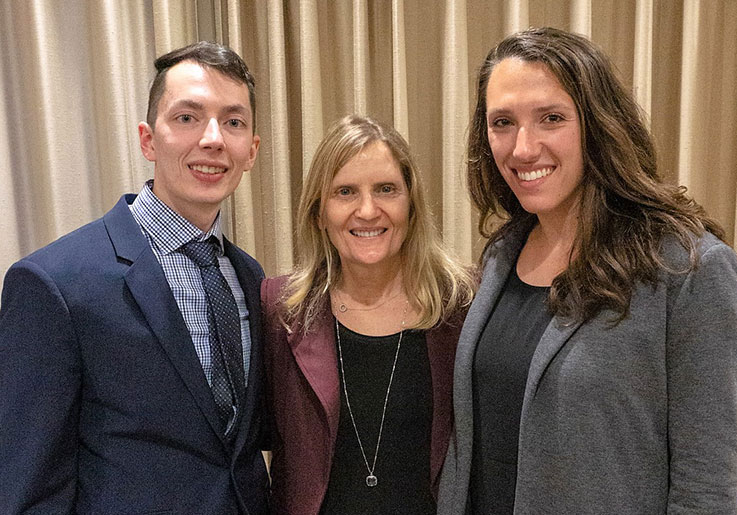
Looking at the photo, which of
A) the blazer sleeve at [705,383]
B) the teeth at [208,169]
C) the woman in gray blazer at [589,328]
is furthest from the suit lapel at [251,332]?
the blazer sleeve at [705,383]

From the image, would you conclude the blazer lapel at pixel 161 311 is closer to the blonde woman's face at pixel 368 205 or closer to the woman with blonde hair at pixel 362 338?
the woman with blonde hair at pixel 362 338

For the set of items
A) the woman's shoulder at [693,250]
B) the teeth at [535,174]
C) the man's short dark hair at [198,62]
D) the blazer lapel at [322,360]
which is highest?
the man's short dark hair at [198,62]

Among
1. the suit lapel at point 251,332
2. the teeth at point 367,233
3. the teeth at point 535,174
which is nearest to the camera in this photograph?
the teeth at point 535,174

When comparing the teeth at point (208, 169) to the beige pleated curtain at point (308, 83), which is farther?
the beige pleated curtain at point (308, 83)

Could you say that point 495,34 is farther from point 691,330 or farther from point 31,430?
point 31,430

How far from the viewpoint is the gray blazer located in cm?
103

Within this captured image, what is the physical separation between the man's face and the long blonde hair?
0.86 feet

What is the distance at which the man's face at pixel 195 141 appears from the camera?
135cm

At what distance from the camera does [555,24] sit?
7.34ft

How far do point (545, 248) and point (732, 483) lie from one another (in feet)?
1.90

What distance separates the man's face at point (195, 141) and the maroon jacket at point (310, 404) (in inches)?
15.6

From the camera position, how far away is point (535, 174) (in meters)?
1.26

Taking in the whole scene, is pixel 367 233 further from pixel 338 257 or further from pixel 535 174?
pixel 535 174

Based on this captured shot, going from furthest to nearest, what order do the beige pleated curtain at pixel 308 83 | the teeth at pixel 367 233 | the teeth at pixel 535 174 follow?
the beige pleated curtain at pixel 308 83 → the teeth at pixel 367 233 → the teeth at pixel 535 174
